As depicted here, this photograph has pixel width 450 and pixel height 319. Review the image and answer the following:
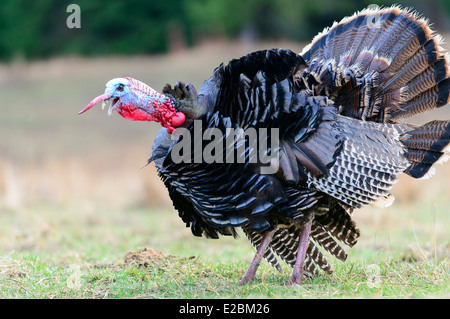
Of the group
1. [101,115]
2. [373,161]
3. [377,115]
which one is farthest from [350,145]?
[101,115]

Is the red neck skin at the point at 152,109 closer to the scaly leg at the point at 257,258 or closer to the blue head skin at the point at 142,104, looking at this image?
the blue head skin at the point at 142,104

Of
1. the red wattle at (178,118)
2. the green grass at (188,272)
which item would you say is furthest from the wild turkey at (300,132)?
the green grass at (188,272)

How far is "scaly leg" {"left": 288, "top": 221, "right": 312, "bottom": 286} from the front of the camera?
512cm

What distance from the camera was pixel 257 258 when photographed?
17.4 ft

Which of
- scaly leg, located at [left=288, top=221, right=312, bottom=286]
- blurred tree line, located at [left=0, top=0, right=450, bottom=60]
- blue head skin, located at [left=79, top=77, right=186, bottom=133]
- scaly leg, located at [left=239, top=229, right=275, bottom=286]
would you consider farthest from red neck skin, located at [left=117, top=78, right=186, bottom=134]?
blurred tree line, located at [left=0, top=0, right=450, bottom=60]

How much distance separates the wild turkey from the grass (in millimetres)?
446

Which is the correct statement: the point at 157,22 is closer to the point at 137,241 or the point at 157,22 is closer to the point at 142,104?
the point at 137,241

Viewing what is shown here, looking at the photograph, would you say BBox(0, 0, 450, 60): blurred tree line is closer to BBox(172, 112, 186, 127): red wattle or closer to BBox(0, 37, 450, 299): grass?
BBox(0, 37, 450, 299): grass

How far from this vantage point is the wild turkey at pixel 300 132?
191 inches

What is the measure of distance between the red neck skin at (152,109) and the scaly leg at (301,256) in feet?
4.27

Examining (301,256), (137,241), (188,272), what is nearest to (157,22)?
(137,241)

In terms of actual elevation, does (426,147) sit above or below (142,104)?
below

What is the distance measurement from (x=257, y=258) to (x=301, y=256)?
35 centimetres

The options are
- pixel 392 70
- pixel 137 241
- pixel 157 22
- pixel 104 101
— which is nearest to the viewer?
pixel 104 101
